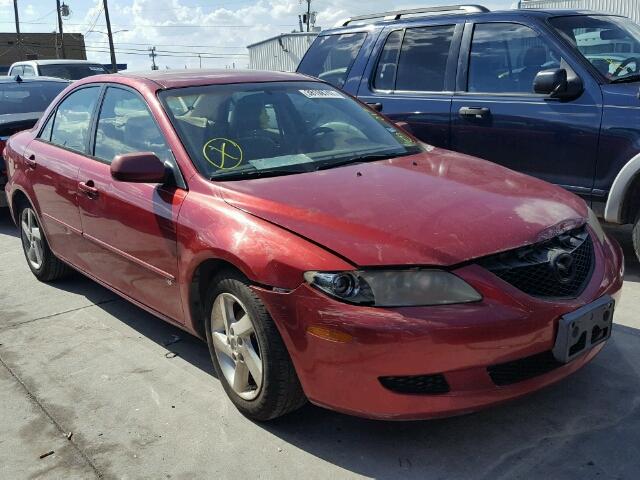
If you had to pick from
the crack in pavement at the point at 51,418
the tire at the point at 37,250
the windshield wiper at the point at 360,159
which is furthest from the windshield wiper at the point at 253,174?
the tire at the point at 37,250

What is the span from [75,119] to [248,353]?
8.23 ft

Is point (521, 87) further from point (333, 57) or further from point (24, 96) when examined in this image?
point (24, 96)

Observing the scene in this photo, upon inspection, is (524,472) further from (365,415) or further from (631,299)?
(631,299)

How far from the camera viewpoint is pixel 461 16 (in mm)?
5422

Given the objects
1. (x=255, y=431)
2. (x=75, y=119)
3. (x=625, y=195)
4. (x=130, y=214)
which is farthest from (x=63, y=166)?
(x=625, y=195)

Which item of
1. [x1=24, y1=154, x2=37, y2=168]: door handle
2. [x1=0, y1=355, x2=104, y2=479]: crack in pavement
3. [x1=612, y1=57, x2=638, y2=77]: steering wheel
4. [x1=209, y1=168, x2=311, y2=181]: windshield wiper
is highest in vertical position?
[x1=612, y1=57, x2=638, y2=77]: steering wheel

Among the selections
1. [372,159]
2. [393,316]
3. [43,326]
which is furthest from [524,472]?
[43,326]

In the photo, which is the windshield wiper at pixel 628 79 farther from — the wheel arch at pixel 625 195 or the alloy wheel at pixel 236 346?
the alloy wheel at pixel 236 346

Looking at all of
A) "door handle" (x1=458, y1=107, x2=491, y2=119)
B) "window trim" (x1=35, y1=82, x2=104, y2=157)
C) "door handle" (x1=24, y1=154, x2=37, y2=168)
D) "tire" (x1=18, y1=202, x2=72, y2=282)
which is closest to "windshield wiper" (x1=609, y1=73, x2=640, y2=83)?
"door handle" (x1=458, y1=107, x2=491, y2=119)

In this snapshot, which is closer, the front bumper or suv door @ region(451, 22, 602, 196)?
the front bumper

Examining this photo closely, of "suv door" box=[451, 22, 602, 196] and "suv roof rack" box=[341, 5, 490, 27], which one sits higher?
"suv roof rack" box=[341, 5, 490, 27]

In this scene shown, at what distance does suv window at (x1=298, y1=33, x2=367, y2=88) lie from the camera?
6.13m

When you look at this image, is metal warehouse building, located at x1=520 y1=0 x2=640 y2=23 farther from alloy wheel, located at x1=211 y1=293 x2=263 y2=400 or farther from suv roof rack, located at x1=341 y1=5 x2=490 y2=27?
alloy wheel, located at x1=211 y1=293 x2=263 y2=400

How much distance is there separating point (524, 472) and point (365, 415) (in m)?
0.65
